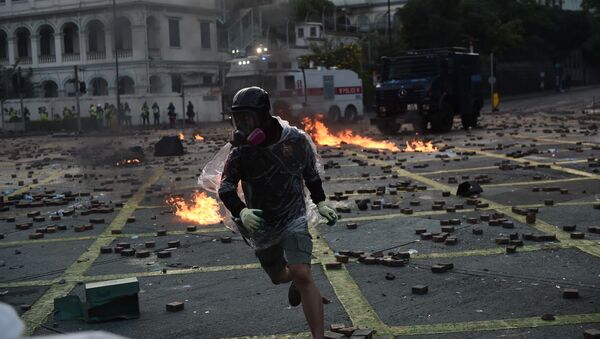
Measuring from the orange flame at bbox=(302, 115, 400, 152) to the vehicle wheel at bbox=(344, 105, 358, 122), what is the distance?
5.03 metres

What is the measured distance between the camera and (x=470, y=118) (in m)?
25.4

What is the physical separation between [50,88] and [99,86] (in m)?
5.37

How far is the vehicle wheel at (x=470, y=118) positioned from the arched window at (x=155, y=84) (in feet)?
87.1

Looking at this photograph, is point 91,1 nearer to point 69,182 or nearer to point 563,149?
point 69,182

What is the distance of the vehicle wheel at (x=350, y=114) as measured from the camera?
3384 cm

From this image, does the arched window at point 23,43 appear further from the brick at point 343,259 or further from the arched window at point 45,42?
the brick at point 343,259

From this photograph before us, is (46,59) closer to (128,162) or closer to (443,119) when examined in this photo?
(128,162)

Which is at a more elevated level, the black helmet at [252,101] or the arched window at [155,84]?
the arched window at [155,84]

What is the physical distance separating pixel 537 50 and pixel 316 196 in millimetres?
61908

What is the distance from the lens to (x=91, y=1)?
154ft

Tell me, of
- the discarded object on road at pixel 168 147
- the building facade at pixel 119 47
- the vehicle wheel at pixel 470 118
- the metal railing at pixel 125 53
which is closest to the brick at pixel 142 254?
the discarded object on road at pixel 168 147

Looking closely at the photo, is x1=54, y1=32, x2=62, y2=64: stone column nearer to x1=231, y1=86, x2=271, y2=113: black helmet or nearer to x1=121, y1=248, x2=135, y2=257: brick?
x1=121, y1=248, x2=135, y2=257: brick

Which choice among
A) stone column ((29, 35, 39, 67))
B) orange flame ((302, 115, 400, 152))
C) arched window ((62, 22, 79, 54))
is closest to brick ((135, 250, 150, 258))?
orange flame ((302, 115, 400, 152))

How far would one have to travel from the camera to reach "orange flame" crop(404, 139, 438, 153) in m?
18.3
